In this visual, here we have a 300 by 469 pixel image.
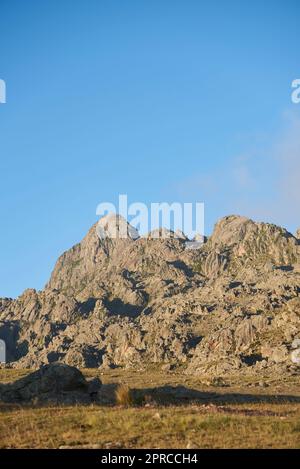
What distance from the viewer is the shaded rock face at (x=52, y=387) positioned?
3129cm

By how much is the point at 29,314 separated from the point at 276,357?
127354 millimetres

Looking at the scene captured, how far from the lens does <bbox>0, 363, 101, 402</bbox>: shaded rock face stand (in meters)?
31.3

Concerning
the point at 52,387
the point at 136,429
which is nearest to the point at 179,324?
the point at 52,387

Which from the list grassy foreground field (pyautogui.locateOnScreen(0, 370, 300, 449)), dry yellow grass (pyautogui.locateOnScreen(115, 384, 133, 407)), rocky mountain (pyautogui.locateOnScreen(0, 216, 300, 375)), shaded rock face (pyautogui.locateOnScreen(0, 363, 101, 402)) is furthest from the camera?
rocky mountain (pyautogui.locateOnScreen(0, 216, 300, 375))

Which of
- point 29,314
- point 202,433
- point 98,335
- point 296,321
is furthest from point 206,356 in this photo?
point 29,314

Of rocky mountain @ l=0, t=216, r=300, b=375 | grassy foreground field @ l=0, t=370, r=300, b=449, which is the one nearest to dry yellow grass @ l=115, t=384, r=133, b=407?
grassy foreground field @ l=0, t=370, r=300, b=449

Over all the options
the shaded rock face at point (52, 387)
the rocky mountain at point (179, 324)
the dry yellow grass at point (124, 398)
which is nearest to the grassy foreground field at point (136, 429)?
the dry yellow grass at point (124, 398)

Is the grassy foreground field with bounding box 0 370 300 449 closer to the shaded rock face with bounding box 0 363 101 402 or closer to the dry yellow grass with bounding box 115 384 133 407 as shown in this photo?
the dry yellow grass with bounding box 115 384 133 407

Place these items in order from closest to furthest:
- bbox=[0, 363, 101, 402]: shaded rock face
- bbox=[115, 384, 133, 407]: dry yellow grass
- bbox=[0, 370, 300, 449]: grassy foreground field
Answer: bbox=[0, 370, 300, 449]: grassy foreground field, bbox=[115, 384, 133, 407]: dry yellow grass, bbox=[0, 363, 101, 402]: shaded rock face

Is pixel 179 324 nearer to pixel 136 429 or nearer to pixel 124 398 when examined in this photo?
pixel 124 398

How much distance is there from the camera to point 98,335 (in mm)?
135750

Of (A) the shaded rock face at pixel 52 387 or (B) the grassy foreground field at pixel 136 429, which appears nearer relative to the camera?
(B) the grassy foreground field at pixel 136 429

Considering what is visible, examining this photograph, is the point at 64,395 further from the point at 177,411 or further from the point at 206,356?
the point at 206,356

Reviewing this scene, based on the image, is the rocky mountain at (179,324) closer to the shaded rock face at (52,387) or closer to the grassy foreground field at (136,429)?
the shaded rock face at (52,387)
